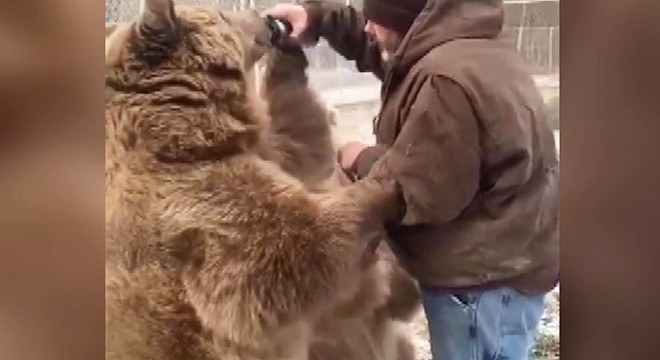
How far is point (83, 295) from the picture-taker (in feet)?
4.57

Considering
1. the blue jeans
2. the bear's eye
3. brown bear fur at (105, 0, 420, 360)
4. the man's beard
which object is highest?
the man's beard

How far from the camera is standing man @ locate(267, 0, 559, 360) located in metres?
1.25

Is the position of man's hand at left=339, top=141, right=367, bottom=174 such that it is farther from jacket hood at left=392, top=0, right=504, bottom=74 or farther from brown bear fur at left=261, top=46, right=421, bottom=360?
jacket hood at left=392, top=0, right=504, bottom=74

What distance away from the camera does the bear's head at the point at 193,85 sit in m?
1.33

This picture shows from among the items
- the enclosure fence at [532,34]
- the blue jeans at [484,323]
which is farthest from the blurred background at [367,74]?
the blue jeans at [484,323]

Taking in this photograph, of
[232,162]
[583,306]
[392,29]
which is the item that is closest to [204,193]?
[232,162]

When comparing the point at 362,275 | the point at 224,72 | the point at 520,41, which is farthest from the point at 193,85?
the point at 520,41

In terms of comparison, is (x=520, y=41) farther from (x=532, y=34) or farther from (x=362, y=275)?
(x=362, y=275)

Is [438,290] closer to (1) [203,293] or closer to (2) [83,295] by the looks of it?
(1) [203,293]

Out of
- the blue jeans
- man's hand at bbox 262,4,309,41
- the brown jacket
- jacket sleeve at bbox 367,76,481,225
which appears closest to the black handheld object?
man's hand at bbox 262,4,309,41

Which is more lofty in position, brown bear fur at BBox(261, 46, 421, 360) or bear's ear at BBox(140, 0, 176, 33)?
bear's ear at BBox(140, 0, 176, 33)

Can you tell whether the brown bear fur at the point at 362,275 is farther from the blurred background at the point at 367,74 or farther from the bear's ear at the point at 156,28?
the bear's ear at the point at 156,28

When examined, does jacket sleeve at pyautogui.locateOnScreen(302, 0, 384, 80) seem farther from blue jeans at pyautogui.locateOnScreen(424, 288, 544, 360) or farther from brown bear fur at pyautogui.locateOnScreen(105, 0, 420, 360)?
blue jeans at pyautogui.locateOnScreen(424, 288, 544, 360)

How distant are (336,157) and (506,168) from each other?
24 cm
